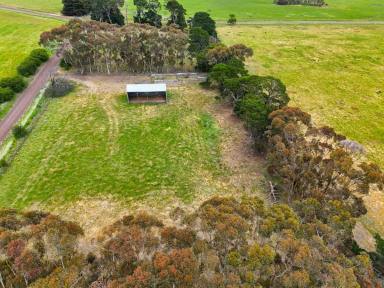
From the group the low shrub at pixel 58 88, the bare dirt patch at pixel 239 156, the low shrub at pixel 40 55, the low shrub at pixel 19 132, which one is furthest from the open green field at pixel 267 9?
the low shrub at pixel 19 132

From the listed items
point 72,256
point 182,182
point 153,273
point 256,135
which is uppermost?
point 153,273

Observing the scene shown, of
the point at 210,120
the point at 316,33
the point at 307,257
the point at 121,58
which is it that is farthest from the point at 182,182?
the point at 316,33

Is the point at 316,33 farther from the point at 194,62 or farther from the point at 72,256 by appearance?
the point at 72,256

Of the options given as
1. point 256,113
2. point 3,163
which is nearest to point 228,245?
point 256,113

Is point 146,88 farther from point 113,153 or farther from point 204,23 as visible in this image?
point 204,23

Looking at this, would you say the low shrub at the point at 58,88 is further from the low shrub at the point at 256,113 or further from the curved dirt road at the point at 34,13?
the curved dirt road at the point at 34,13

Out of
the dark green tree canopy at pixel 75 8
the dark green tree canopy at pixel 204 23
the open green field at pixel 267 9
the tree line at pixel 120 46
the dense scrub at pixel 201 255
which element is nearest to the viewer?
the dense scrub at pixel 201 255
